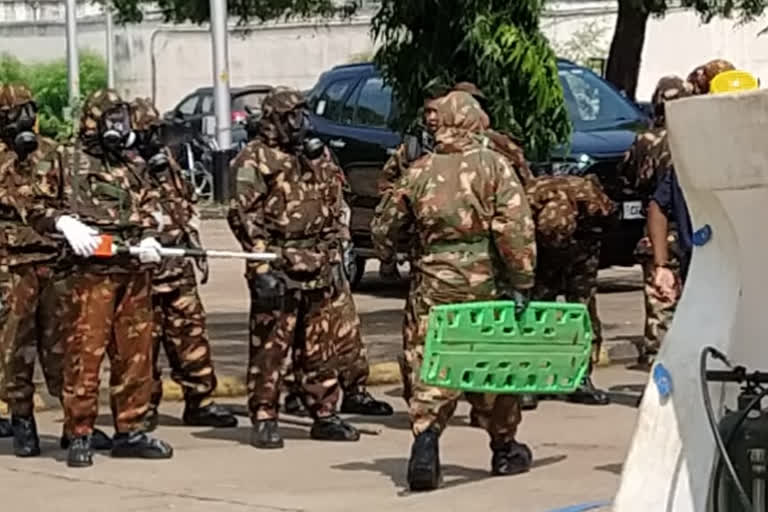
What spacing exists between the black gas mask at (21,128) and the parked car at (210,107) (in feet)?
56.5

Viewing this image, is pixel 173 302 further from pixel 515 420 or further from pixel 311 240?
pixel 515 420

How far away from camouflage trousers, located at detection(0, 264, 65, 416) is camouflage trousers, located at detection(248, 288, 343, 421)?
1.03m

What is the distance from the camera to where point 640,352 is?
1289 centimetres

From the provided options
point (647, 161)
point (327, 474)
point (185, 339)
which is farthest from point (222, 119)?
point (327, 474)

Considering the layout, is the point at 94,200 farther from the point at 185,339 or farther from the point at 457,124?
the point at 457,124

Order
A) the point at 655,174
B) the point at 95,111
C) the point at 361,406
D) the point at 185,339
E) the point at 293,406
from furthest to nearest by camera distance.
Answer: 1. the point at 293,406
2. the point at 361,406
3. the point at 185,339
4. the point at 655,174
5. the point at 95,111

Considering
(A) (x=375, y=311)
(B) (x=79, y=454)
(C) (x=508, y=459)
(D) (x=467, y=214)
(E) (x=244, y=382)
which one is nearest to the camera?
(D) (x=467, y=214)

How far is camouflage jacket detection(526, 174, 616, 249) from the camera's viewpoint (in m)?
10.4

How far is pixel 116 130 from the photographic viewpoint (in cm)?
929

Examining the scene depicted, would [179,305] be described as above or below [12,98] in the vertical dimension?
below

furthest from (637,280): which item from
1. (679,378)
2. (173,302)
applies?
(679,378)

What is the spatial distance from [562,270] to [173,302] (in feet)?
7.47

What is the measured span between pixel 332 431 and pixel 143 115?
197 cm

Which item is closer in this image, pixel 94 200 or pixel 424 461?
pixel 424 461
